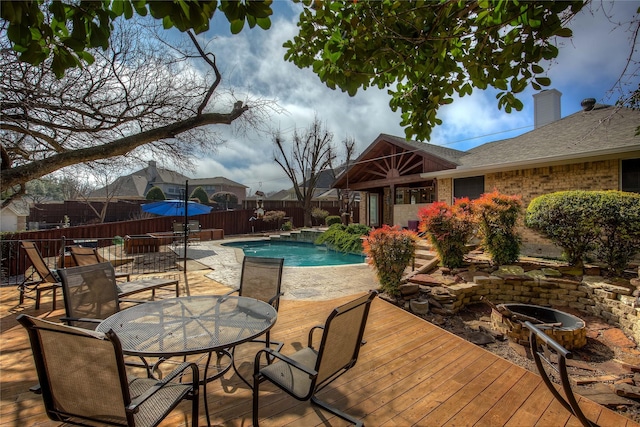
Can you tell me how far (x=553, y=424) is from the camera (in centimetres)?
212

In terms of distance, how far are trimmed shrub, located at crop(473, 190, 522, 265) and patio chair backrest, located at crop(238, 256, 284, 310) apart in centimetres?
464

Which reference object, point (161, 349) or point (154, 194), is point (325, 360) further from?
point (154, 194)

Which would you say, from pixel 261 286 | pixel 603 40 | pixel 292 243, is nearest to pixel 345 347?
pixel 261 286

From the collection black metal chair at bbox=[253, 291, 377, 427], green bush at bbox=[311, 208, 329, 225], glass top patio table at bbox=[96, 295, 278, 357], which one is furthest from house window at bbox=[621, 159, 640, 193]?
green bush at bbox=[311, 208, 329, 225]

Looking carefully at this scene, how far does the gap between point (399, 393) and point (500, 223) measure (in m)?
4.78

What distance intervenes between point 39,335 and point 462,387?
3059 mm

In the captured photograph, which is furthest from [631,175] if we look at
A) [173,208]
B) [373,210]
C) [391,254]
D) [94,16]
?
[173,208]

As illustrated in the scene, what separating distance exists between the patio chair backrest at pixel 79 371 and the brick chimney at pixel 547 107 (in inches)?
562

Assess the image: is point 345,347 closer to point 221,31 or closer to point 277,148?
point 221,31

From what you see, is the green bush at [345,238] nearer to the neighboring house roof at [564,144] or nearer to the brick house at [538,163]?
the brick house at [538,163]

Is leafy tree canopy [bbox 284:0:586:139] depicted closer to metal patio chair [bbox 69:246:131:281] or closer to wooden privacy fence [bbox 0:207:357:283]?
metal patio chair [bbox 69:246:131:281]

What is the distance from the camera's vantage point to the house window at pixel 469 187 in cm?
1037

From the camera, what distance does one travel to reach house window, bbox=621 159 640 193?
23.1ft

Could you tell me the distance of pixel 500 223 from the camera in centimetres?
589
